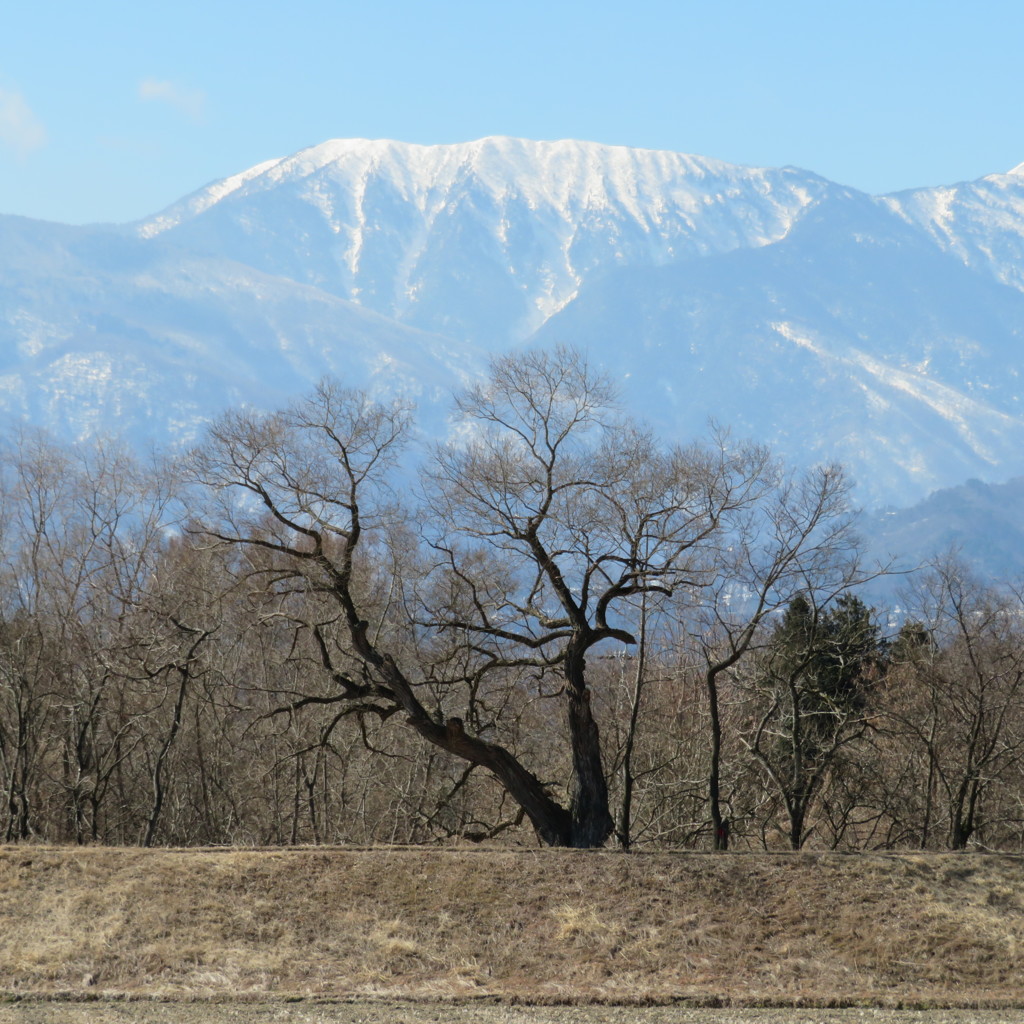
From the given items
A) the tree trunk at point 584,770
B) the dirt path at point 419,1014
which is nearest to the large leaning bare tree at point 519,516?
the tree trunk at point 584,770

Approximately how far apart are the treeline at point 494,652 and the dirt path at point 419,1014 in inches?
216

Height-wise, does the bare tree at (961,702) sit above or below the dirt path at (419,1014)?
above

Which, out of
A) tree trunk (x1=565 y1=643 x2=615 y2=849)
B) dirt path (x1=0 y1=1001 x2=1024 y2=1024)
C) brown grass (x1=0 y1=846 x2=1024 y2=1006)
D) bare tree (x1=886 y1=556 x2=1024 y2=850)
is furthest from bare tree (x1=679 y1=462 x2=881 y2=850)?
dirt path (x1=0 y1=1001 x2=1024 y2=1024)

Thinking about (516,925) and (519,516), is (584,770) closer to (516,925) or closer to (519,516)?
(516,925)

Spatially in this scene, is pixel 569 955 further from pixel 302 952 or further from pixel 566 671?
pixel 566 671

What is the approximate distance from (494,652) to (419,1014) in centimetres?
764

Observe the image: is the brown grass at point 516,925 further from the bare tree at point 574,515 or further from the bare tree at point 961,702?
the bare tree at point 961,702

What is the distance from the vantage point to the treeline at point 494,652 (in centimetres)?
2172

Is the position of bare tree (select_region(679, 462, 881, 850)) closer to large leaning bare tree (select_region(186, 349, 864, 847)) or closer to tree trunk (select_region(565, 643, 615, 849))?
large leaning bare tree (select_region(186, 349, 864, 847))

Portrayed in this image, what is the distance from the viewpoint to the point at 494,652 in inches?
885

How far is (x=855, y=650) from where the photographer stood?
32906 millimetres

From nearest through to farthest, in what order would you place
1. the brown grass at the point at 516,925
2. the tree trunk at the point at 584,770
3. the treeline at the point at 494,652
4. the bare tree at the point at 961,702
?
1. the brown grass at the point at 516,925
2. the treeline at the point at 494,652
3. the tree trunk at the point at 584,770
4. the bare tree at the point at 961,702

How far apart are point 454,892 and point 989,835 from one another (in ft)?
57.9

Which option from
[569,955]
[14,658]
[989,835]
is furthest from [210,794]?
[989,835]
